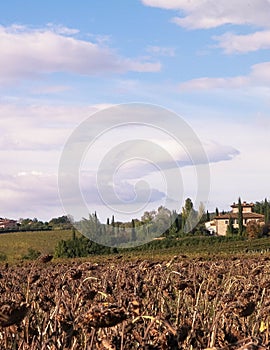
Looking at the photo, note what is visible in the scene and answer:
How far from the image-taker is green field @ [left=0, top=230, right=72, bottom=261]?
93.9 m

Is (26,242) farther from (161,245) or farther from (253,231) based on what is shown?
(253,231)

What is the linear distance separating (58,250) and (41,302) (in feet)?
209

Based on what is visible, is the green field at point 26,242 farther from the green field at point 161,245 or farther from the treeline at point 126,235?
the treeline at point 126,235

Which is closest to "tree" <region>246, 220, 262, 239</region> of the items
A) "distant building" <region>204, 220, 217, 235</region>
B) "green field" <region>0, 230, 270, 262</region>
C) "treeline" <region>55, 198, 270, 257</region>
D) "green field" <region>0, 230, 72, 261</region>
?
"treeline" <region>55, 198, 270, 257</region>

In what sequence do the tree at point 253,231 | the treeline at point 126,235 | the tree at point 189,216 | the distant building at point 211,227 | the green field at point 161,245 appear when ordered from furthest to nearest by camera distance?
the distant building at point 211,227
the tree at point 189,216
the tree at point 253,231
the treeline at point 126,235
the green field at point 161,245

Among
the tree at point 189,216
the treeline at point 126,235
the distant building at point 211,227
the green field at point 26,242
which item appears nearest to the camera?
the treeline at point 126,235

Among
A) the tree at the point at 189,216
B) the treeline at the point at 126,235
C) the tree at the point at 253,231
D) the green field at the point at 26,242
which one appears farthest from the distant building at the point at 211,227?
the green field at the point at 26,242

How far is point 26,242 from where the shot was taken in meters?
102

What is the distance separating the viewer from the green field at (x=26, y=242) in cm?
9394

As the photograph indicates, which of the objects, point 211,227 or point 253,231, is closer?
point 253,231

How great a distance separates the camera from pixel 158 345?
152 inches

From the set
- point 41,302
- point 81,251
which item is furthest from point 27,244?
point 41,302

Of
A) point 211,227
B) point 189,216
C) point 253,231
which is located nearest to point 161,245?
point 253,231

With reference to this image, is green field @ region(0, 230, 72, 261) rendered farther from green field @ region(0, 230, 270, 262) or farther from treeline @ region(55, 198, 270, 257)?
treeline @ region(55, 198, 270, 257)
